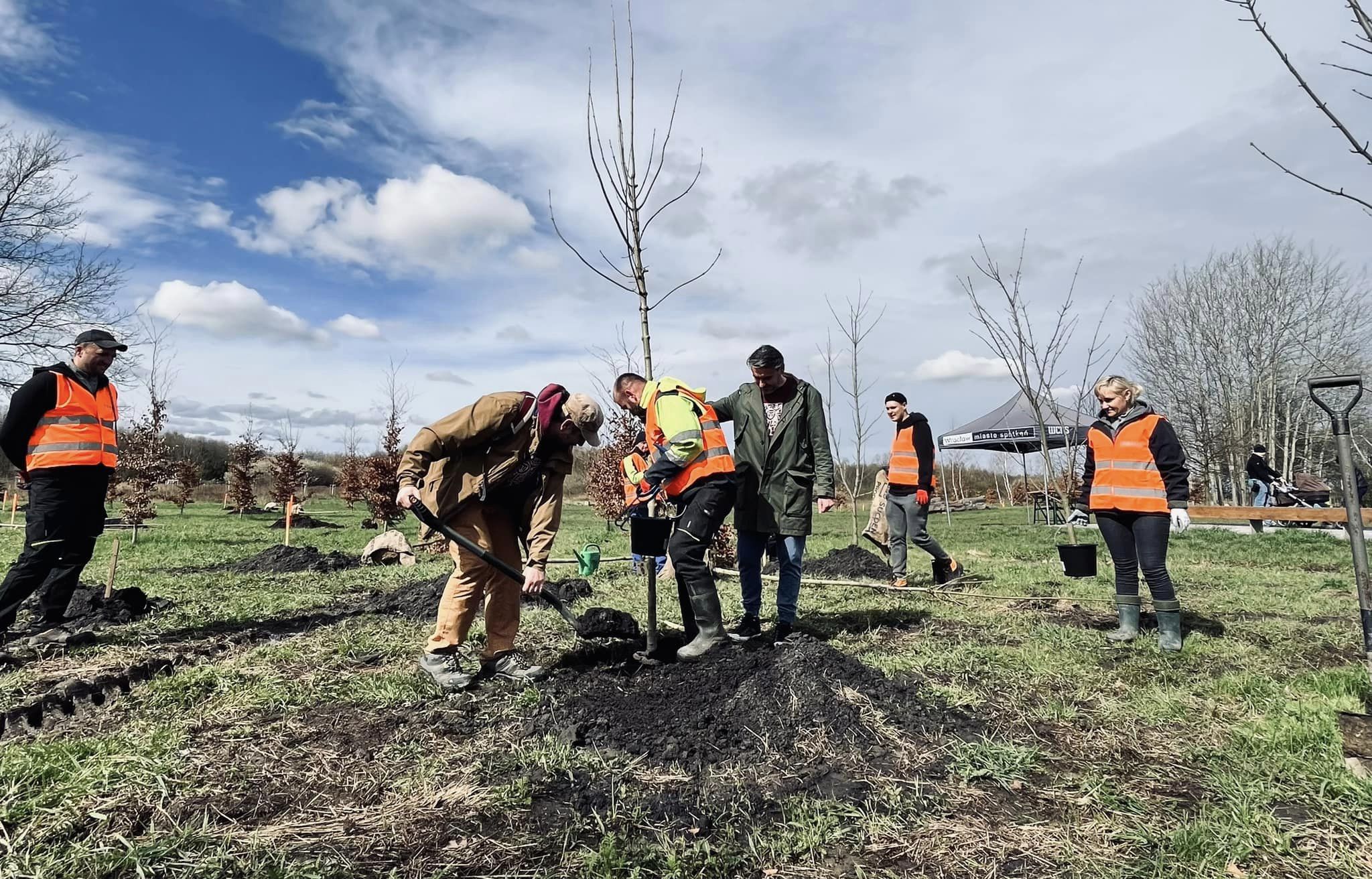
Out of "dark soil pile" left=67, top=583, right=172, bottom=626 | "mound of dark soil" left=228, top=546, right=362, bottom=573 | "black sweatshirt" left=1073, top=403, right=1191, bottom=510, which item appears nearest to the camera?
"black sweatshirt" left=1073, top=403, right=1191, bottom=510

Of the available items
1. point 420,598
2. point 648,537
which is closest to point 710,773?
point 648,537

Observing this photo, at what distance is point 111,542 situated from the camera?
12727 millimetres

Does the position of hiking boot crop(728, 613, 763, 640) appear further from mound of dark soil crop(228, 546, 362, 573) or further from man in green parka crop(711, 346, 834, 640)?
mound of dark soil crop(228, 546, 362, 573)

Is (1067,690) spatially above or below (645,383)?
below

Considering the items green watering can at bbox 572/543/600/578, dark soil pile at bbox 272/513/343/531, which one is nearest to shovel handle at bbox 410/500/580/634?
green watering can at bbox 572/543/600/578

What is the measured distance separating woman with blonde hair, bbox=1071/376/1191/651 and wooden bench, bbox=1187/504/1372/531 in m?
7.67

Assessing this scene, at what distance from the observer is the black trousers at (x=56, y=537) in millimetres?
4444

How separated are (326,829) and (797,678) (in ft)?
6.67

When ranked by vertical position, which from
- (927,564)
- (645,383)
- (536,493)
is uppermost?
Result: (645,383)

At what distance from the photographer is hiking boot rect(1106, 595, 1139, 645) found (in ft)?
15.9

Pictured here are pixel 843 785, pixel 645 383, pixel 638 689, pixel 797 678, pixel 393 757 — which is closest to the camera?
pixel 843 785

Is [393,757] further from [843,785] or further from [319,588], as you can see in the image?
[319,588]

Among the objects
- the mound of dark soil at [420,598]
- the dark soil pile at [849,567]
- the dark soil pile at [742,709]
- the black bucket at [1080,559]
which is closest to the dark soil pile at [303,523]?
the mound of dark soil at [420,598]

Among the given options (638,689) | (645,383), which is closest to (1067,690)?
(638,689)
